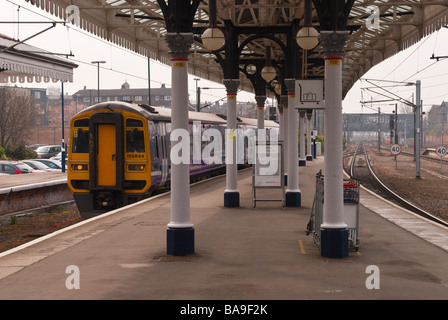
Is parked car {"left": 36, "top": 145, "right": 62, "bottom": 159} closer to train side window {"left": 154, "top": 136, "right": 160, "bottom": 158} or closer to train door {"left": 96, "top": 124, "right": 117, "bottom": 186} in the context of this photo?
train side window {"left": 154, "top": 136, "right": 160, "bottom": 158}

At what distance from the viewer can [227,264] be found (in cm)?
1056

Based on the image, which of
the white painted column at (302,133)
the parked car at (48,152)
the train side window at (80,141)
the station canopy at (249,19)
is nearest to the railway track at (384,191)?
the white painted column at (302,133)

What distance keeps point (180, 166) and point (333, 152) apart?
2.64m

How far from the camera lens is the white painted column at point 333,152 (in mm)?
11334

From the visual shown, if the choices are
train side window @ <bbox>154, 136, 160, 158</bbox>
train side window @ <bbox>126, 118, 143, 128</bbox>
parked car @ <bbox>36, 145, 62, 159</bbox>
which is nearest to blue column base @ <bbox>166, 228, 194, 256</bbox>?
train side window @ <bbox>126, 118, 143, 128</bbox>

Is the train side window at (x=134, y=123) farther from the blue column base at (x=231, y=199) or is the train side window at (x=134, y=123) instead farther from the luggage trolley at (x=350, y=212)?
the luggage trolley at (x=350, y=212)

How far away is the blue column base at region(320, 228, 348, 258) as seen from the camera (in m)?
11.2

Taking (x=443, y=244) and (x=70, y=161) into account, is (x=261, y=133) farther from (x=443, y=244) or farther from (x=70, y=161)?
(x=443, y=244)

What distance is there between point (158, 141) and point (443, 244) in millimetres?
11113

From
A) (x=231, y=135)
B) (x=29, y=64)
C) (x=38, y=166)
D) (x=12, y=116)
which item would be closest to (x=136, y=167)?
(x=231, y=135)

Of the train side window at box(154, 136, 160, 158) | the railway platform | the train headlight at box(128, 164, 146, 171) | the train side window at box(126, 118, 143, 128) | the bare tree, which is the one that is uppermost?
the bare tree

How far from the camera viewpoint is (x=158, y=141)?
852 inches

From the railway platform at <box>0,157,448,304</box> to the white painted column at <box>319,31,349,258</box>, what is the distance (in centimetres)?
43

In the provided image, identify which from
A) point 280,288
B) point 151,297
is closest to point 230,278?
point 280,288
